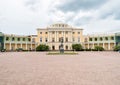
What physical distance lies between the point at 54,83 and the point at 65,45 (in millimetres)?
59662

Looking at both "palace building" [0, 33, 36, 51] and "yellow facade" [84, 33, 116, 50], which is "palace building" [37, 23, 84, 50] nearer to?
"yellow facade" [84, 33, 116, 50]

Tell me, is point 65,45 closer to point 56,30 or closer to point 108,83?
→ point 56,30

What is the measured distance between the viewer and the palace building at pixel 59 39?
6556 cm

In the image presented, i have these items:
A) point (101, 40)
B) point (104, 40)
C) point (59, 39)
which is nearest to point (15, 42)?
point (59, 39)

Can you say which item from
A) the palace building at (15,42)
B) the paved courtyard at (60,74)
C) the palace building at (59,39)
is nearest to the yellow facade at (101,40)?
the palace building at (59,39)

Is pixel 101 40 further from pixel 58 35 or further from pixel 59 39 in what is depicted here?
pixel 58 35

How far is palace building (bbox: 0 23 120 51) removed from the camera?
65.6m

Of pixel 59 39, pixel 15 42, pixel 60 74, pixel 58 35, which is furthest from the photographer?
pixel 59 39

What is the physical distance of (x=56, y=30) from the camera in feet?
217

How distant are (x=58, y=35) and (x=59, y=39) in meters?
1.61

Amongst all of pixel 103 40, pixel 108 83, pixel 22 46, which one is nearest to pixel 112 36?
pixel 103 40

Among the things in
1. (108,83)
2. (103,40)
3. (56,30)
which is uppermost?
(56,30)

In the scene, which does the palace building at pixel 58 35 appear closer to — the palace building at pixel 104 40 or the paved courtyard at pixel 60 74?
the palace building at pixel 104 40

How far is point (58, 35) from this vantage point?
66.8 m
